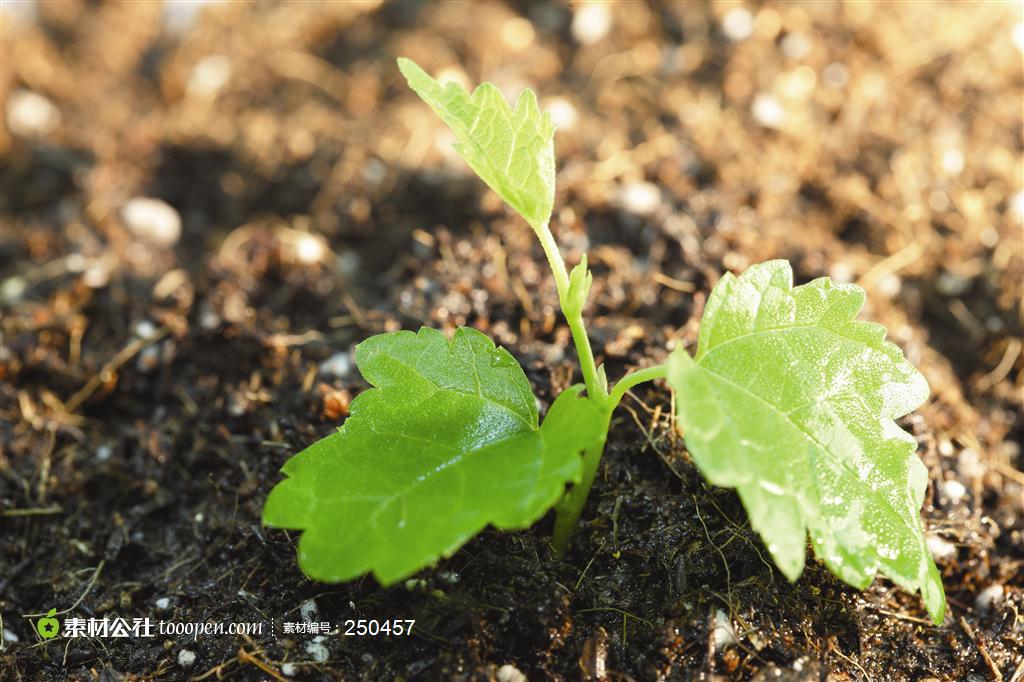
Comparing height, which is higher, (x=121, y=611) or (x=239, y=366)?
(x=239, y=366)

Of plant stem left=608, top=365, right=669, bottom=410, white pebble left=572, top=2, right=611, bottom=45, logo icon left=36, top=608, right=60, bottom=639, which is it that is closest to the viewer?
plant stem left=608, top=365, right=669, bottom=410

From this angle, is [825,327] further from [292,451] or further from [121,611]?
[121,611]

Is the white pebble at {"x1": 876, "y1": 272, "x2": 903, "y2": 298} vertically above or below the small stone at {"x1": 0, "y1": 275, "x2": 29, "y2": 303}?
above

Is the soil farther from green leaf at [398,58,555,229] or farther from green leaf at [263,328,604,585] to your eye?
green leaf at [398,58,555,229]

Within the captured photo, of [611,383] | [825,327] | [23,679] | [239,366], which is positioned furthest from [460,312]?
[23,679]

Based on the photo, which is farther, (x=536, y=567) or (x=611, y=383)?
(x=611, y=383)

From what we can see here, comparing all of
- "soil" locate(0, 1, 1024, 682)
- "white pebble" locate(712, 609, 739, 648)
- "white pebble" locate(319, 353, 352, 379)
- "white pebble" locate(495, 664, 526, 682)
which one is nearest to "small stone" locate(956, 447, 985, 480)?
"soil" locate(0, 1, 1024, 682)
